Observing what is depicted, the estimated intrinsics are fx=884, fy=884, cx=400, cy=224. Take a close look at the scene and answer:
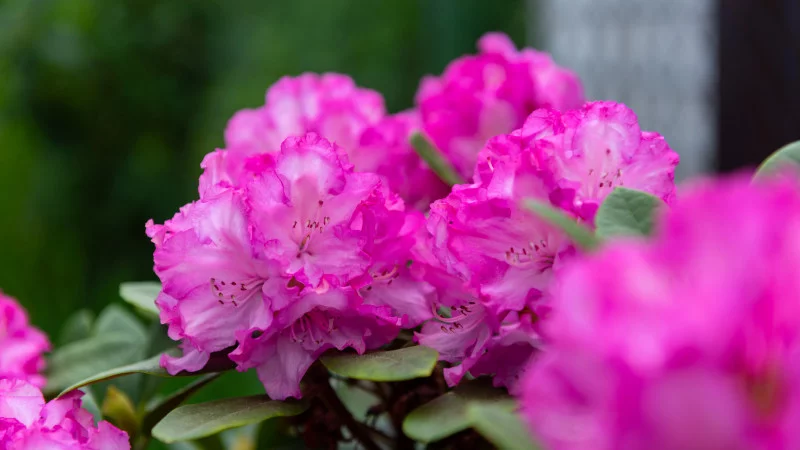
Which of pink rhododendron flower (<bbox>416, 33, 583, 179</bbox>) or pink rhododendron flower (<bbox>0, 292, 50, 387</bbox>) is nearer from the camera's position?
pink rhododendron flower (<bbox>0, 292, 50, 387</bbox>)

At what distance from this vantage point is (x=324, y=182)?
0.49 meters

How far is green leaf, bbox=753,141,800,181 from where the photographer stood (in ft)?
1.33

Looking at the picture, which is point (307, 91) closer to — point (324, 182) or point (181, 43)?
point (324, 182)

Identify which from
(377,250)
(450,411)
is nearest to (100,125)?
(377,250)

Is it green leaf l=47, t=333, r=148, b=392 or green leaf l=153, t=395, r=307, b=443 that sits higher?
green leaf l=153, t=395, r=307, b=443

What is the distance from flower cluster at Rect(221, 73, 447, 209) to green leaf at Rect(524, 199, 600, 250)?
0.33 m

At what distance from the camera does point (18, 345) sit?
2.07 ft

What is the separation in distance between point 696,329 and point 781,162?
0.22 meters

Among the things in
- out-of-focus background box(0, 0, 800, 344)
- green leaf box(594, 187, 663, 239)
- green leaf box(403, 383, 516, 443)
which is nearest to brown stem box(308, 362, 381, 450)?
green leaf box(403, 383, 516, 443)

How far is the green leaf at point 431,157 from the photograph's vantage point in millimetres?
633

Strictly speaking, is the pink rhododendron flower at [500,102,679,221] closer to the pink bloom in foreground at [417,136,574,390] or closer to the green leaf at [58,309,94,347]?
the pink bloom in foreground at [417,136,574,390]

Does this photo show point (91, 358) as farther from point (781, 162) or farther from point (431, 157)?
point (781, 162)

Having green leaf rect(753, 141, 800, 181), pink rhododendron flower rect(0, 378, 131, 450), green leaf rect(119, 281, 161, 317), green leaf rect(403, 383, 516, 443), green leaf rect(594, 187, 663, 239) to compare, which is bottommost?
pink rhododendron flower rect(0, 378, 131, 450)

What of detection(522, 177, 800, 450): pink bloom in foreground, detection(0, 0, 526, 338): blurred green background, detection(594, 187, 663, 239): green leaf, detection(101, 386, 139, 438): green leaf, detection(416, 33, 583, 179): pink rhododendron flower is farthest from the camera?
detection(0, 0, 526, 338): blurred green background
